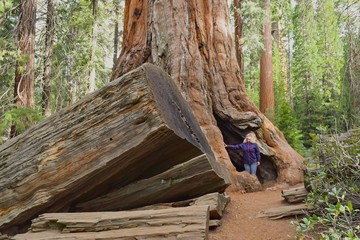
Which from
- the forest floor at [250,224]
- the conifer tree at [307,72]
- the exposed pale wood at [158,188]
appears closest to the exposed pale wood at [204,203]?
the exposed pale wood at [158,188]

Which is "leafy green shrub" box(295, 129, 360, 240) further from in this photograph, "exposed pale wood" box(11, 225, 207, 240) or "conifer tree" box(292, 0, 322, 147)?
"conifer tree" box(292, 0, 322, 147)

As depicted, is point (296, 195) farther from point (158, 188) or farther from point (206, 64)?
point (206, 64)

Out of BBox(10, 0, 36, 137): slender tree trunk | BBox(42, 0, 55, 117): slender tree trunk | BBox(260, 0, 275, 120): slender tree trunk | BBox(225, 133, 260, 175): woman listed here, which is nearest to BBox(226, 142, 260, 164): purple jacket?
BBox(225, 133, 260, 175): woman

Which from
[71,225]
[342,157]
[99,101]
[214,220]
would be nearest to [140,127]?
[99,101]

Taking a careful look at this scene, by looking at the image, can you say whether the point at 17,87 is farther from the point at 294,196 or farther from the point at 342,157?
the point at 342,157

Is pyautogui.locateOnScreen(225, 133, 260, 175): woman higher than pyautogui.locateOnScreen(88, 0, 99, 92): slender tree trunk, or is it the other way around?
pyautogui.locateOnScreen(88, 0, 99, 92): slender tree trunk

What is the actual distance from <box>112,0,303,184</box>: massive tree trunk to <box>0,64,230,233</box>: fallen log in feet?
10.4

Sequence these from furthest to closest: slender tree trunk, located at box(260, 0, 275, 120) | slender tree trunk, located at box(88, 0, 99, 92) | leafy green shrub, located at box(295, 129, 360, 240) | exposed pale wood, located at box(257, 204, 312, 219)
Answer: slender tree trunk, located at box(88, 0, 99, 92)
slender tree trunk, located at box(260, 0, 275, 120)
exposed pale wood, located at box(257, 204, 312, 219)
leafy green shrub, located at box(295, 129, 360, 240)

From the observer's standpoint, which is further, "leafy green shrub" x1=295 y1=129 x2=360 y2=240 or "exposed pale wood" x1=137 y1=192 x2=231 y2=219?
"exposed pale wood" x1=137 y1=192 x2=231 y2=219

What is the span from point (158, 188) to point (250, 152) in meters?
4.04

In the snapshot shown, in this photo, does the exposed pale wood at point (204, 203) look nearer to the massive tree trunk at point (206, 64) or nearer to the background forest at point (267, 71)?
the background forest at point (267, 71)

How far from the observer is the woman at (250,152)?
760 cm

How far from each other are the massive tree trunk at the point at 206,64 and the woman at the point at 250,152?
0.93ft

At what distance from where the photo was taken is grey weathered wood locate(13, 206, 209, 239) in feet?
10.1
